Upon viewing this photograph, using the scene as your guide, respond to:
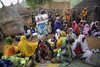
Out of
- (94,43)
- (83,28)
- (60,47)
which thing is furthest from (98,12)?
(60,47)

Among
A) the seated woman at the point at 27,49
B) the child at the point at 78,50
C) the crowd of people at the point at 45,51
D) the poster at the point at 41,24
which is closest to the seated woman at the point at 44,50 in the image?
the crowd of people at the point at 45,51

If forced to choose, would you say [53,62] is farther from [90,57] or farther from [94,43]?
[94,43]

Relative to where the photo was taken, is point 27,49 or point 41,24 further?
A: point 41,24

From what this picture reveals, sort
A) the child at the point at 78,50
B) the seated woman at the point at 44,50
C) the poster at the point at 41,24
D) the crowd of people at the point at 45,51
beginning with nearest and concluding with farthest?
the crowd of people at the point at 45,51 → the child at the point at 78,50 → the seated woman at the point at 44,50 → the poster at the point at 41,24

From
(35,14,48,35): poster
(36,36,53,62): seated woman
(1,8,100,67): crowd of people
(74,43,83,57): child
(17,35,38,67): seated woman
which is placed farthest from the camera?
(35,14,48,35): poster

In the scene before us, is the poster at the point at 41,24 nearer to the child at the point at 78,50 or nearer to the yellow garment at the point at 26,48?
the yellow garment at the point at 26,48

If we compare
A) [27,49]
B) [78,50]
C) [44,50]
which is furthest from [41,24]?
[78,50]

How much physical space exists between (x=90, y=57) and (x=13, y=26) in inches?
366

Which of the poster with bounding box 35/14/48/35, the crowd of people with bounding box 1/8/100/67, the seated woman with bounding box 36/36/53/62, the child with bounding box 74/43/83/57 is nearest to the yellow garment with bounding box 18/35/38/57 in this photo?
the crowd of people with bounding box 1/8/100/67

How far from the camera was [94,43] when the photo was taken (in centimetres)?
1472

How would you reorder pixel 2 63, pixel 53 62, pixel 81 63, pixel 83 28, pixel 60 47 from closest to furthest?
pixel 2 63, pixel 81 63, pixel 53 62, pixel 60 47, pixel 83 28

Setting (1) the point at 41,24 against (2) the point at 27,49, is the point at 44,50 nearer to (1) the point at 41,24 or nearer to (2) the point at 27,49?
(2) the point at 27,49

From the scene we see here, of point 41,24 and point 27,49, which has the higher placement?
point 41,24

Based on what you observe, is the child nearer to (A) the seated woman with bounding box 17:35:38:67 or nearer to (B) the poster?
(A) the seated woman with bounding box 17:35:38:67
